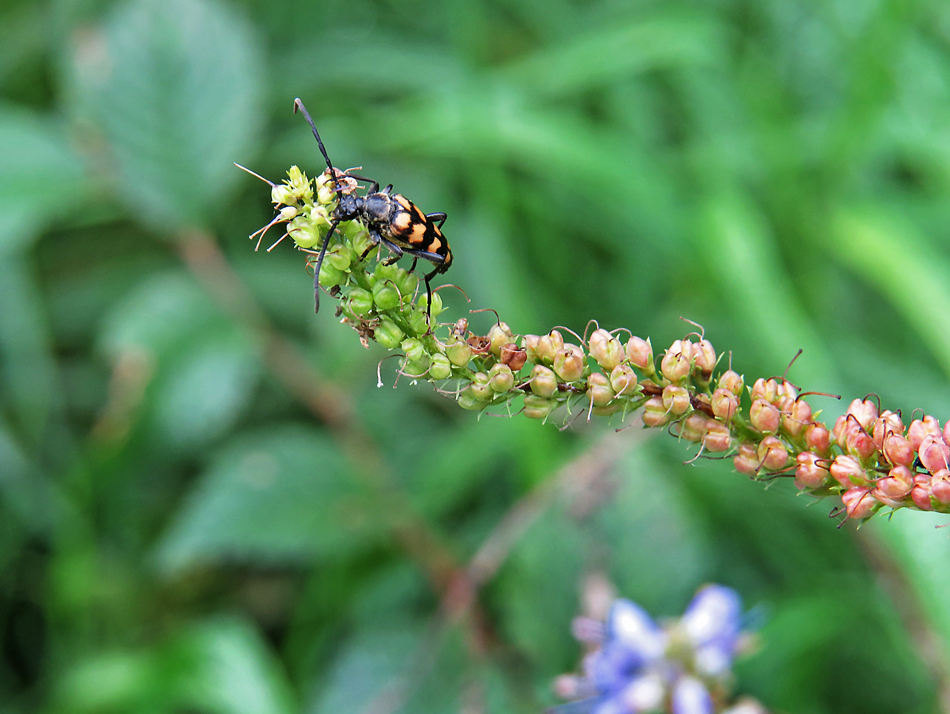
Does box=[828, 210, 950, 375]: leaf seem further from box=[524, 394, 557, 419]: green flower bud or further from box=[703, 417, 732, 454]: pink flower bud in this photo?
box=[524, 394, 557, 419]: green flower bud

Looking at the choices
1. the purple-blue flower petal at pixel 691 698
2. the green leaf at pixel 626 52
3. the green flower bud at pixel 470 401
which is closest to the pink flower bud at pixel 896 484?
the green flower bud at pixel 470 401

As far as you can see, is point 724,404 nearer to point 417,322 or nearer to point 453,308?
point 417,322

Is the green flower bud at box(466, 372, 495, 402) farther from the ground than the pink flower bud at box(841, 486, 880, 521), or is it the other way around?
the green flower bud at box(466, 372, 495, 402)

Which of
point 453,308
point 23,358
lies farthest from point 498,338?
point 23,358

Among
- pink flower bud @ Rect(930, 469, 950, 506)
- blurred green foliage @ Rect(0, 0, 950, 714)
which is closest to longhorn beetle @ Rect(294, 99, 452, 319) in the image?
pink flower bud @ Rect(930, 469, 950, 506)

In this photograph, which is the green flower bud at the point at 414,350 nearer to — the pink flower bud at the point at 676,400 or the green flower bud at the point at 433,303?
the green flower bud at the point at 433,303

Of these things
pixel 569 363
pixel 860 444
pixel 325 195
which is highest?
pixel 325 195

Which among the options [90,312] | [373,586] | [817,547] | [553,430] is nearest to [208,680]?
[373,586]
